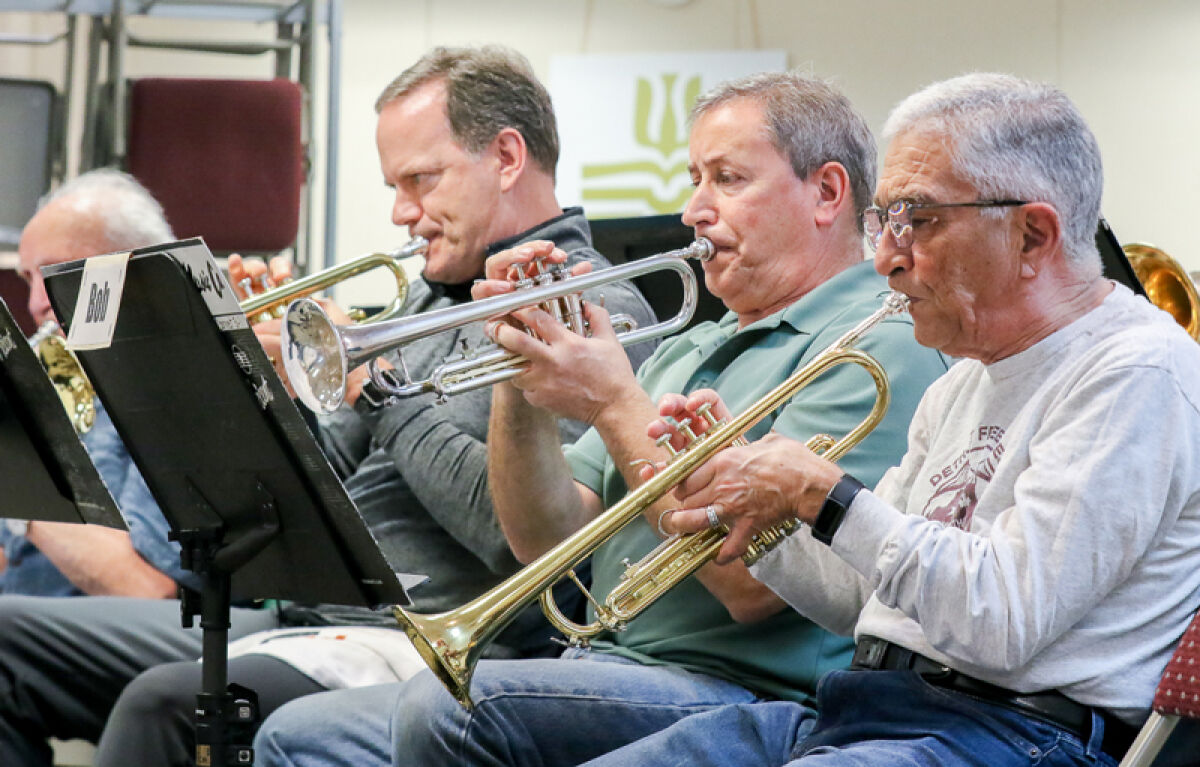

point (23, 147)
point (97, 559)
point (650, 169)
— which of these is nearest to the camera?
point (97, 559)

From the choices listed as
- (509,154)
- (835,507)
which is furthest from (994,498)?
(509,154)

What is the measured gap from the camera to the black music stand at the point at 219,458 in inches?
69.3

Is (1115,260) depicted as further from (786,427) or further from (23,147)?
(23,147)

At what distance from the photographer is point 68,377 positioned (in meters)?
3.09

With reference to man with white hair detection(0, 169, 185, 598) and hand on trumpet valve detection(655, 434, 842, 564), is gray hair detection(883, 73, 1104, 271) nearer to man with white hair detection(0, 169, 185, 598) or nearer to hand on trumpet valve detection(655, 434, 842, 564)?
hand on trumpet valve detection(655, 434, 842, 564)

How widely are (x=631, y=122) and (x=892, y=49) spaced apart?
43.3 inches

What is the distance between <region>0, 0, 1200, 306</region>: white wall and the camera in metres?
5.38

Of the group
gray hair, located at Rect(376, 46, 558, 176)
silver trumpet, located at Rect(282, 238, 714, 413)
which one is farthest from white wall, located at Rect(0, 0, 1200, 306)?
silver trumpet, located at Rect(282, 238, 714, 413)

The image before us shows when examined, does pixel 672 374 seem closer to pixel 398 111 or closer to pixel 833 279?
pixel 833 279

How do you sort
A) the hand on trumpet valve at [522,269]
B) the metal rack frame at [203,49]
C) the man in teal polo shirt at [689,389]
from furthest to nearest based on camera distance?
the metal rack frame at [203,49] < the hand on trumpet valve at [522,269] < the man in teal polo shirt at [689,389]

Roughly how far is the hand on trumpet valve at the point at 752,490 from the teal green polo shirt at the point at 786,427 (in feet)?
0.69

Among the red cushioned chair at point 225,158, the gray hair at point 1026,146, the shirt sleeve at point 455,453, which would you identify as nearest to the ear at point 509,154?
the shirt sleeve at point 455,453

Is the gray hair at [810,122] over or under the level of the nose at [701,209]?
over

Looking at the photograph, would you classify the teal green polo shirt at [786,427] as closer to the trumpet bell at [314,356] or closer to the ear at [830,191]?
the ear at [830,191]
